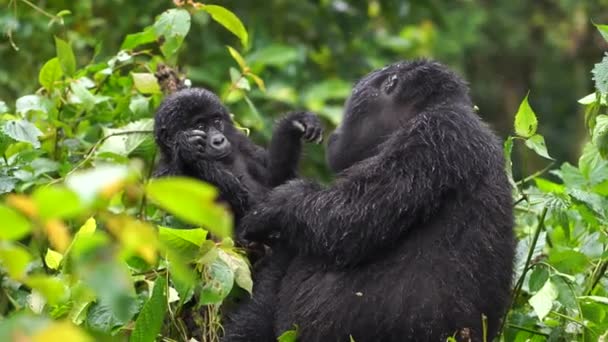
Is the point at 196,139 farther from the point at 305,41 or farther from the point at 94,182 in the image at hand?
the point at 305,41

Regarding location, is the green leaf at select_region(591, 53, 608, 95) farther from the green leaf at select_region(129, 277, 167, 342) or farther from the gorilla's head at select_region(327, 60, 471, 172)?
the green leaf at select_region(129, 277, 167, 342)

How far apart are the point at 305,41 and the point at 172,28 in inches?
160

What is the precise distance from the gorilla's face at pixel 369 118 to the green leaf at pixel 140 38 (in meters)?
0.80

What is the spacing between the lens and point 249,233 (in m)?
3.09

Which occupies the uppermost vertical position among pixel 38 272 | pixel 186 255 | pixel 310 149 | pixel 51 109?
pixel 186 255

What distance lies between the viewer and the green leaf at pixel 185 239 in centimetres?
264

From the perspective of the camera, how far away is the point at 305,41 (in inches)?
296

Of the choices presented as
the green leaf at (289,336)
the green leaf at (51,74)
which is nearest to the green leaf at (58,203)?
the green leaf at (289,336)

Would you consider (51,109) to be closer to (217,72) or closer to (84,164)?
(84,164)

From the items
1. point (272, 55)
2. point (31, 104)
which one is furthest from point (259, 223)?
point (272, 55)

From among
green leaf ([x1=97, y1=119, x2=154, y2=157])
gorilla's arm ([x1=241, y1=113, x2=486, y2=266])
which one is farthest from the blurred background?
gorilla's arm ([x1=241, y1=113, x2=486, y2=266])

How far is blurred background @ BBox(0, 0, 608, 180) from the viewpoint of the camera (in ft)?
18.8

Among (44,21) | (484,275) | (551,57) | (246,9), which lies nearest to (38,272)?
(484,275)

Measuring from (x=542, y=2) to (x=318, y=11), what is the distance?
532 cm
